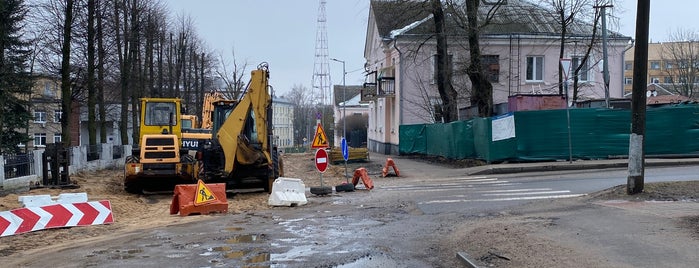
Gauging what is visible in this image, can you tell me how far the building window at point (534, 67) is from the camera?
4288 centimetres

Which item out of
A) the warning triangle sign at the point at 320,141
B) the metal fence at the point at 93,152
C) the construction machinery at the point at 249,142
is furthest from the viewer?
the metal fence at the point at 93,152

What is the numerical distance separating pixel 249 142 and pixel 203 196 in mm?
3849

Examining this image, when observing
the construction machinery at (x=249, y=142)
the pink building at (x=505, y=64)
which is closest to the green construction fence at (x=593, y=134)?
the construction machinery at (x=249, y=142)

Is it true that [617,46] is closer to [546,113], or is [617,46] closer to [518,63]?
[518,63]

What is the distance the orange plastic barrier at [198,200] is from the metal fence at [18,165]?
8626 mm

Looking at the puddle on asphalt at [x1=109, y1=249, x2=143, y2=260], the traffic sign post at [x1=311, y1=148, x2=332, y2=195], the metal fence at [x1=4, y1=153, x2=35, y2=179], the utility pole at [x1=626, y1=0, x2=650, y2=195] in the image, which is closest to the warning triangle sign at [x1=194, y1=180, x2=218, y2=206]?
the traffic sign post at [x1=311, y1=148, x2=332, y2=195]

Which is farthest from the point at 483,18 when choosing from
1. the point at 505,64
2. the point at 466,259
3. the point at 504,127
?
the point at 466,259

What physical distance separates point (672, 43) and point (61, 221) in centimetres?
6551

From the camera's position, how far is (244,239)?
10.2 meters

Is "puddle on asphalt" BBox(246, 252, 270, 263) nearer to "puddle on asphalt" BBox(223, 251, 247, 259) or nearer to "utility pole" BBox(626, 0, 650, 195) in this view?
"puddle on asphalt" BBox(223, 251, 247, 259)

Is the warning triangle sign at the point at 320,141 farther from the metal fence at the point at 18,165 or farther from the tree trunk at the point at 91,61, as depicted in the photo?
the tree trunk at the point at 91,61

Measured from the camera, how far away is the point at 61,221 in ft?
40.1

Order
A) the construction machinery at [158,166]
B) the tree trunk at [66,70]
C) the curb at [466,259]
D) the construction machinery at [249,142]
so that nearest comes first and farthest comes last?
the curb at [466,259] < the construction machinery at [249,142] < the construction machinery at [158,166] < the tree trunk at [66,70]

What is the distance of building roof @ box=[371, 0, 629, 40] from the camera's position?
30.7 metres
